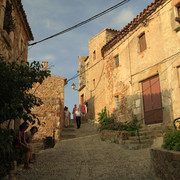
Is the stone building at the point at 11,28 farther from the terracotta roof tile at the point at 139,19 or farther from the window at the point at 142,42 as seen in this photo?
the window at the point at 142,42

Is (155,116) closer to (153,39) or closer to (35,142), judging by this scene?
(153,39)

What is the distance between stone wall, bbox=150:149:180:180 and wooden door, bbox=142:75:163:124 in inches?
216

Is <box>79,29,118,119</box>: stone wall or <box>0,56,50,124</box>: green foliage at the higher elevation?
<box>79,29,118,119</box>: stone wall

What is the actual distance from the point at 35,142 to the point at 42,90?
5.42m

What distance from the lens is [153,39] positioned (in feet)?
32.6

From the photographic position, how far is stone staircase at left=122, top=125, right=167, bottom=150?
759cm

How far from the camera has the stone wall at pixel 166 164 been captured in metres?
3.34

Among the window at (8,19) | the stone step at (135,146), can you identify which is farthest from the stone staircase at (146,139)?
the window at (8,19)

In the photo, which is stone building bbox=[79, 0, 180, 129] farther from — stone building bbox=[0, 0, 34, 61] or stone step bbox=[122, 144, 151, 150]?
stone building bbox=[0, 0, 34, 61]

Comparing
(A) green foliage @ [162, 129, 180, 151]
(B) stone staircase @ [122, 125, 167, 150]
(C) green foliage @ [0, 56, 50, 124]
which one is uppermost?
(C) green foliage @ [0, 56, 50, 124]

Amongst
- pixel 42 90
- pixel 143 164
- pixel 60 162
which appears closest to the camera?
pixel 143 164

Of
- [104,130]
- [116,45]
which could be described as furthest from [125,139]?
[116,45]

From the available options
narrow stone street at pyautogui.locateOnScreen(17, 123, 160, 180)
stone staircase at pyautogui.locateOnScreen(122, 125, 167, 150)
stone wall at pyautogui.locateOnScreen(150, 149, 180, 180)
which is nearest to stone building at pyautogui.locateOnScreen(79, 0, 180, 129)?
stone staircase at pyautogui.locateOnScreen(122, 125, 167, 150)

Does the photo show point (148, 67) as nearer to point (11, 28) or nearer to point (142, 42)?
point (142, 42)
